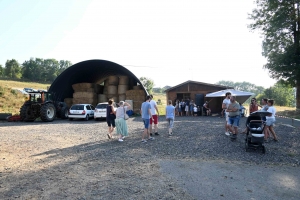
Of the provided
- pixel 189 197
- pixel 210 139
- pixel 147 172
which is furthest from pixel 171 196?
pixel 210 139

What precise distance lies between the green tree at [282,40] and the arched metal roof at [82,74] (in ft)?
44.5

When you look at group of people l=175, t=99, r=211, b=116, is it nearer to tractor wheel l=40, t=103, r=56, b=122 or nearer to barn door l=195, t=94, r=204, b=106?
barn door l=195, t=94, r=204, b=106

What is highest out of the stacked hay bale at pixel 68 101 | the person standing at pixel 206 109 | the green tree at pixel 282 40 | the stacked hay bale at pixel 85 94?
the green tree at pixel 282 40

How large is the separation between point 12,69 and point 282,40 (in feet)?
226

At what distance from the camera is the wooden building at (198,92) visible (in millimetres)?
22602

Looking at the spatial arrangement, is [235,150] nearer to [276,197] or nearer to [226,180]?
[226,180]

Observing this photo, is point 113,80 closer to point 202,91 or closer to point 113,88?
point 113,88

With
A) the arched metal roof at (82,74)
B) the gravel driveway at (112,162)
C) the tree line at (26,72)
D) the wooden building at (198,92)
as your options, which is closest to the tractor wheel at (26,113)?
the arched metal roof at (82,74)

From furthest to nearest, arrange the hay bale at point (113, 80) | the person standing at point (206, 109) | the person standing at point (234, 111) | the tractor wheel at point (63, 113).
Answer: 1. the hay bale at point (113, 80)
2. the person standing at point (206, 109)
3. the tractor wheel at point (63, 113)
4. the person standing at point (234, 111)

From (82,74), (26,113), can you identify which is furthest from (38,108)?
(82,74)

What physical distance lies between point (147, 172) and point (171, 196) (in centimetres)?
133

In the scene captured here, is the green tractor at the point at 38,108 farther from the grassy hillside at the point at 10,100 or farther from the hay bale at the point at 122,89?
the grassy hillside at the point at 10,100

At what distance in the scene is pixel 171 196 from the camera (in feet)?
12.3

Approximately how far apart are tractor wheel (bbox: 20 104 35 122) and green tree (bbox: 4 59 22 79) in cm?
5622
